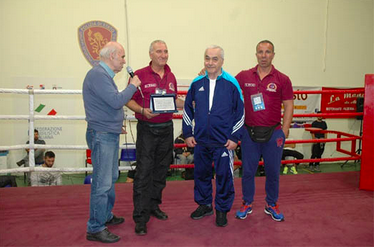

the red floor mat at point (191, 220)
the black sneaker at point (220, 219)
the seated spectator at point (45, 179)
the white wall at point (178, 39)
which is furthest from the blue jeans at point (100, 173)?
the white wall at point (178, 39)

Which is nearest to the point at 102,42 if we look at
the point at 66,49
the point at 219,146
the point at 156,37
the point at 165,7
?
the point at 66,49

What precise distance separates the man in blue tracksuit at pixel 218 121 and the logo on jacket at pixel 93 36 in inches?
191

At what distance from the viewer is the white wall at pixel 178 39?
21.5 feet

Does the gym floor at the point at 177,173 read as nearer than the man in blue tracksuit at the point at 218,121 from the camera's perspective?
No

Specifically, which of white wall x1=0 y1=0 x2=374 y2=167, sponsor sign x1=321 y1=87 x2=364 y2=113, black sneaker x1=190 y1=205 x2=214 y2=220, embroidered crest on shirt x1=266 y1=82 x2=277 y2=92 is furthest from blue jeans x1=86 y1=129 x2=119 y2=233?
sponsor sign x1=321 y1=87 x2=364 y2=113

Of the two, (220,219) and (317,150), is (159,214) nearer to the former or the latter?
(220,219)

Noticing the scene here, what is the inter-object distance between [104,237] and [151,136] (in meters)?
0.89

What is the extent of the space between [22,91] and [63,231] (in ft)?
5.87

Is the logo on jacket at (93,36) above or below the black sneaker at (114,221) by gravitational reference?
above

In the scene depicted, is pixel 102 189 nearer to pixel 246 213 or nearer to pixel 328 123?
pixel 246 213

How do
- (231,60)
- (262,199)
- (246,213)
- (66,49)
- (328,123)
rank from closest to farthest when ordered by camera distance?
1. (246,213)
2. (262,199)
3. (66,49)
4. (231,60)
5. (328,123)

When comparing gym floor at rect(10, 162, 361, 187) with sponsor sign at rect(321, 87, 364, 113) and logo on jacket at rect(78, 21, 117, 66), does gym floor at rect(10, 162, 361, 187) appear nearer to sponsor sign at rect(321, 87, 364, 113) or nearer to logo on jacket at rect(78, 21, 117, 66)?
sponsor sign at rect(321, 87, 364, 113)

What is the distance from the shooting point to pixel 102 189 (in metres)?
2.21

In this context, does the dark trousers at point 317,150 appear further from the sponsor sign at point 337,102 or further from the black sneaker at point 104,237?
the black sneaker at point 104,237
